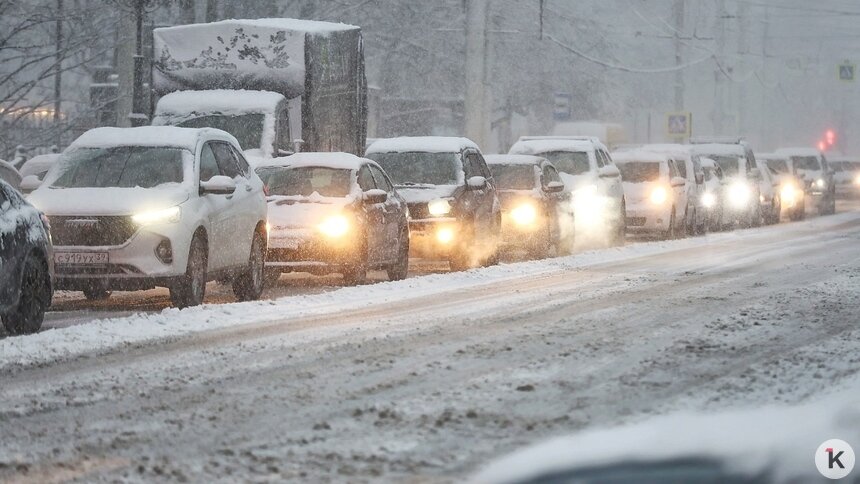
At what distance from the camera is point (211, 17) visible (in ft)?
118

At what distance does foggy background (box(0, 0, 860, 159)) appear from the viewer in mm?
32812

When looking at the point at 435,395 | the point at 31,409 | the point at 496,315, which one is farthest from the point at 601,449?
the point at 496,315

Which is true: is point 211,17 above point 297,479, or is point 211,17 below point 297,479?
above

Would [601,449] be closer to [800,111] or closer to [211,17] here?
[211,17]

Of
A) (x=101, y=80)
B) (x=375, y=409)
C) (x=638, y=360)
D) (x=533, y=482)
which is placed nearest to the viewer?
(x=533, y=482)

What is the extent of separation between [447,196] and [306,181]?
2.40 metres

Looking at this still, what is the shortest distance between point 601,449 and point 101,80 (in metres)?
28.7

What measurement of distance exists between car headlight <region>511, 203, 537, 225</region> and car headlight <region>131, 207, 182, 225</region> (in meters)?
10.6

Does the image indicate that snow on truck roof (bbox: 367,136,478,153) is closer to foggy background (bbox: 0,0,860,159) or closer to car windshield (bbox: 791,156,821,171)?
foggy background (bbox: 0,0,860,159)

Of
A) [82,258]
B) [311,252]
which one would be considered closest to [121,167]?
[82,258]

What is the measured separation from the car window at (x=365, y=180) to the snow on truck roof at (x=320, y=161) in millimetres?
86

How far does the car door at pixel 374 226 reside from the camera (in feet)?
64.5

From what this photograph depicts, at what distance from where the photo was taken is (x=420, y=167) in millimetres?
23469

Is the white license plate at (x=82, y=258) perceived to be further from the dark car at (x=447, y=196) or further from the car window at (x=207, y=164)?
the dark car at (x=447, y=196)
